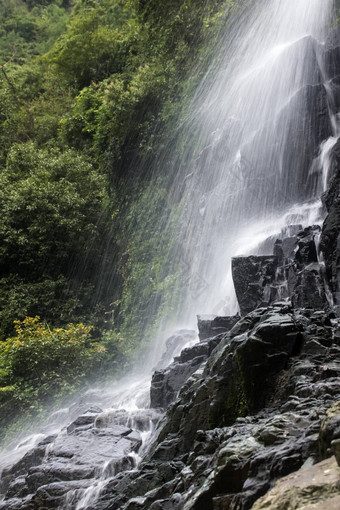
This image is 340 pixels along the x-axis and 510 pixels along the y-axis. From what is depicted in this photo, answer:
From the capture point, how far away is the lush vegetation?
14.8 metres

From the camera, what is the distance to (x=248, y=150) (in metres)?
15.3

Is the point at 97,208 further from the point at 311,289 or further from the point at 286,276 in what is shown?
the point at 311,289

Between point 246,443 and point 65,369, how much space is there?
11314mm

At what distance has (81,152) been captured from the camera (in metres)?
21.4

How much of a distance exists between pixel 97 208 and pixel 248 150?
7.04 metres

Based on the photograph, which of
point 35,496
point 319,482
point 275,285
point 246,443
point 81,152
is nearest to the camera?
point 319,482

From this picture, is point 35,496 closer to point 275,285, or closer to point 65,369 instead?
point 275,285

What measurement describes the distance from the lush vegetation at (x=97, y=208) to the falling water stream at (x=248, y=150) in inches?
45.0

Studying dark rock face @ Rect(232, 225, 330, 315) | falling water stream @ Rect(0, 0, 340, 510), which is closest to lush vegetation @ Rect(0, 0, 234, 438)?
falling water stream @ Rect(0, 0, 340, 510)

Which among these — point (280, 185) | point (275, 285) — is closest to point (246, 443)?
point (275, 285)

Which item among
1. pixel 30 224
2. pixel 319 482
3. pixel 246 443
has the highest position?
pixel 30 224

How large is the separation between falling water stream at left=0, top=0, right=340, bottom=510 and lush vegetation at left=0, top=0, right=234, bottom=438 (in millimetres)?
1144

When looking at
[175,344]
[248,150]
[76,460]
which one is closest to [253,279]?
[175,344]

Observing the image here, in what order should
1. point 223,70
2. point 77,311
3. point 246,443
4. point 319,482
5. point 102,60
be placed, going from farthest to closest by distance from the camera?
1. point 102,60
2. point 223,70
3. point 77,311
4. point 246,443
5. point 319,482
